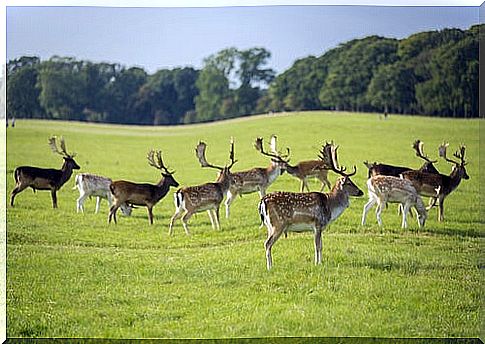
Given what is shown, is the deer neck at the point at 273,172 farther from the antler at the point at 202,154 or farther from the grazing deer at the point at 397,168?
the grazing deer at the point at 397,168

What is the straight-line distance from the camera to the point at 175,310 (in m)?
6.88

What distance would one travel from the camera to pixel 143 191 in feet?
24.8

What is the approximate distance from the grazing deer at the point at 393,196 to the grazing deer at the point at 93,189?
202cm

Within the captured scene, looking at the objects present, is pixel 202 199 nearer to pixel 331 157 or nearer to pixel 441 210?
pixel 331 157

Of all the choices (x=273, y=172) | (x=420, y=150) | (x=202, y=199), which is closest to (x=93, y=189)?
(x=202, y=199)

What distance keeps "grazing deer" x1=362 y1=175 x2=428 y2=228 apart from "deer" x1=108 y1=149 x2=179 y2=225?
1607 millimetres

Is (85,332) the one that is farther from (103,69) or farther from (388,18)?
(388,18)

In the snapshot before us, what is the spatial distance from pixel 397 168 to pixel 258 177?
3.71 ft

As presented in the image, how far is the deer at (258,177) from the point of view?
744cm

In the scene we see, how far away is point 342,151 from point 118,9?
2.15 m

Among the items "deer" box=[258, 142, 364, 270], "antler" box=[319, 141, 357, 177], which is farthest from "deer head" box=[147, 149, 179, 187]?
"antler" box=[319, 141, 357, 177]

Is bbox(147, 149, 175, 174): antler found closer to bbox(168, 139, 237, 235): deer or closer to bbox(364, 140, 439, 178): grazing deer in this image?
bbox(168, 139, 237, 235): deer

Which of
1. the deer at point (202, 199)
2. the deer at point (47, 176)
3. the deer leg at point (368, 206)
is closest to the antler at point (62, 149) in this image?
the deer at point (47, 176)

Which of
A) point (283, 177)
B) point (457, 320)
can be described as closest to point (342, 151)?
point (283, 177)
